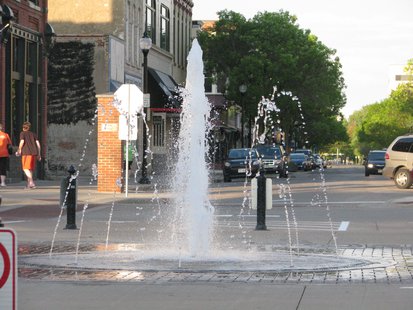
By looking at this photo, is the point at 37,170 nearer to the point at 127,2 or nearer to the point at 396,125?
the point at 127,2

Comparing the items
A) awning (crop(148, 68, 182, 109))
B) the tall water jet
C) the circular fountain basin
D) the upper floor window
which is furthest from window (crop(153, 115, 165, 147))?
the circular fountain basin

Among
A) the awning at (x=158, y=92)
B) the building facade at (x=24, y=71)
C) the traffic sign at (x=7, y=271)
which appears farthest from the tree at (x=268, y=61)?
the traffic sign at (x=7, y=271)

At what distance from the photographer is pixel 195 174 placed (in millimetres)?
14961

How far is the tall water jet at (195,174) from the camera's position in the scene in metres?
14.5

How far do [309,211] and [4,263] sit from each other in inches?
819

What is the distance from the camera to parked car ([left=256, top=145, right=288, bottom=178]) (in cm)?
5103

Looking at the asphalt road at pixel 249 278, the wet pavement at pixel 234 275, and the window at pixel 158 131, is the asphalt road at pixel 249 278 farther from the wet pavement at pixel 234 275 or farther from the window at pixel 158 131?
the window at pixel 158 131

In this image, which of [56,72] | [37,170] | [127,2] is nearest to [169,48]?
[127,2]

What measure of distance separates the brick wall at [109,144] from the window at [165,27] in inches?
1401

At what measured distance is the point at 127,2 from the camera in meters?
54.8

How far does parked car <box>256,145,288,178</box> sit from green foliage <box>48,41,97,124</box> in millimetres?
8526

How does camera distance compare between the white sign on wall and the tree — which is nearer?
the white sign on wall

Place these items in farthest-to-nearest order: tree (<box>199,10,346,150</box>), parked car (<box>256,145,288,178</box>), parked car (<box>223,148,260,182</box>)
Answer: tree (<box>199,10,346,150</box>) < parked car (<box>256,145,288,178</box>) < parked car (<box>223,148,260,182</box>)

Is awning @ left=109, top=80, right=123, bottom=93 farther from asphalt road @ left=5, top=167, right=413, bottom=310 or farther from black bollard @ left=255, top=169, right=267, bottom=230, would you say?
black bollard @ left=255, top=169, right=267, bottom=230
